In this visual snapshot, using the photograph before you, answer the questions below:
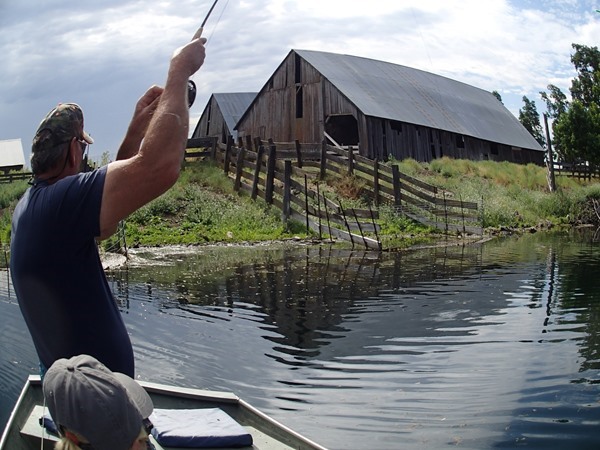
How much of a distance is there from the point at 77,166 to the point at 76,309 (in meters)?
0.65

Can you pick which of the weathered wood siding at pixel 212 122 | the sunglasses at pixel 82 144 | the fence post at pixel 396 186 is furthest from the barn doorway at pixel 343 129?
the sunglasses at pixel 82 144

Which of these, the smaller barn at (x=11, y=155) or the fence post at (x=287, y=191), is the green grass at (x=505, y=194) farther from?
the smaller barn at (x=11, y=155)

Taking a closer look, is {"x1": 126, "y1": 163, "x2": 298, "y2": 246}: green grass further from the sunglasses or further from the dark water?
the sunglasses

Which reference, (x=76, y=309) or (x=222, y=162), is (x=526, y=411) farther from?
(x=222, y=162)

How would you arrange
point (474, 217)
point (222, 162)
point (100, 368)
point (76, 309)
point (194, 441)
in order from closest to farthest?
point (100, 368), point (76, 309), point (194, 441), point (474, 217), point (222, 162)

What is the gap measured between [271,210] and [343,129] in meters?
20.5

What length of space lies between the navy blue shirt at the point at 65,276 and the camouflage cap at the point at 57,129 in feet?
0.62

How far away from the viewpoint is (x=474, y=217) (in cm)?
2866

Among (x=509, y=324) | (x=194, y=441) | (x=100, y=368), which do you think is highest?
(x=100, y=368)

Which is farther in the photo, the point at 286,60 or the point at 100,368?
the point at 286,60

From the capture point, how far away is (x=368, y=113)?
39.4m

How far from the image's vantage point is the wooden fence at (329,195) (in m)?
24.9

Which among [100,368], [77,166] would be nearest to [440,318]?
[77,166]

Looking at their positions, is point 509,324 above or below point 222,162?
below
